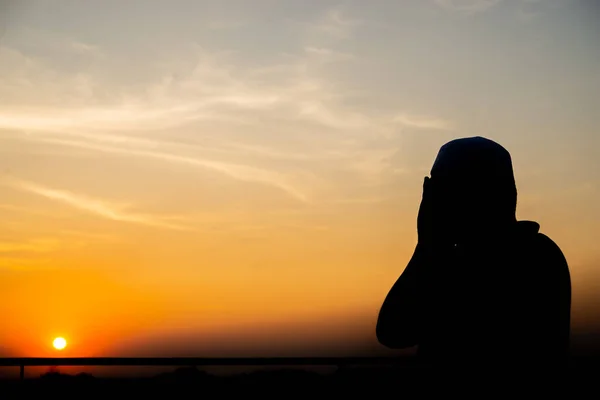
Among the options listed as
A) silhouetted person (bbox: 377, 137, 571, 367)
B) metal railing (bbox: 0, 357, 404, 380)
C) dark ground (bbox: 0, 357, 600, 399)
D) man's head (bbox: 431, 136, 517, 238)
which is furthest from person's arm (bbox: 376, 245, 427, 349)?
metal railing (bbox: 0, 357, 404, 380)

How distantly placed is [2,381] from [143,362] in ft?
1.99

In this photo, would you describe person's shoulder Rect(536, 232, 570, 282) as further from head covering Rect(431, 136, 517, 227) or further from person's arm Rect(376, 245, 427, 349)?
person's arm Rect(376, 245, 427, 349)

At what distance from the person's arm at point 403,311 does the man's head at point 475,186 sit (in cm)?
14

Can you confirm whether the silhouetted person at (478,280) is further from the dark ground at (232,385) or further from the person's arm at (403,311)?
the dark ground at (232,385)

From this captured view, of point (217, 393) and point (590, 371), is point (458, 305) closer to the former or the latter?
point (217, 393)

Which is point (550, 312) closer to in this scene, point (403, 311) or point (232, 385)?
point (403, 311)

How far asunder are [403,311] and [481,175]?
1.37 ft

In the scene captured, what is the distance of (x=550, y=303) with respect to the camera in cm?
173

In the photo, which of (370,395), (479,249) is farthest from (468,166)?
(370,395)

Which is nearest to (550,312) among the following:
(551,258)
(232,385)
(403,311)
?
(551,258)

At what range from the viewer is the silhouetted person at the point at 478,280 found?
1.73 meters

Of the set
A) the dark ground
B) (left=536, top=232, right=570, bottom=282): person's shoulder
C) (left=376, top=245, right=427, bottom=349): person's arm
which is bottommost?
the dark ground

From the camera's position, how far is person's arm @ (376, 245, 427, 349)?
180 centimetres

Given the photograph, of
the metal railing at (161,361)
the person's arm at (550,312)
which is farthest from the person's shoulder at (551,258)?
the metal railing at (161,361)
